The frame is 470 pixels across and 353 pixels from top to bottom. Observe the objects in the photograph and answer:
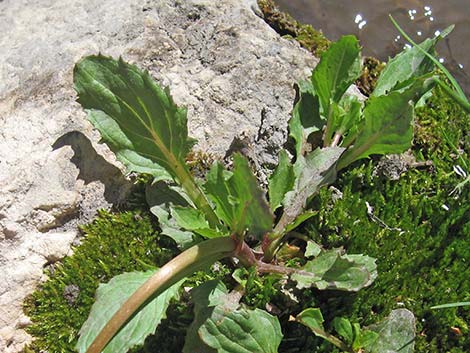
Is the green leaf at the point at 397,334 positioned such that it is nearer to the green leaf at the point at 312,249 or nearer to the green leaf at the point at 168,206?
the green leaf at the point at 312,249

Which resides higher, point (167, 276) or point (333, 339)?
point (167, 276)

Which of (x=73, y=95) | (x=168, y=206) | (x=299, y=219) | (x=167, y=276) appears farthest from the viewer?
(x=73, y=95)

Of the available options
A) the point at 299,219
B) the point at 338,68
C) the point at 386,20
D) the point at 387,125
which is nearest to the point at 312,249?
the point at 299,219

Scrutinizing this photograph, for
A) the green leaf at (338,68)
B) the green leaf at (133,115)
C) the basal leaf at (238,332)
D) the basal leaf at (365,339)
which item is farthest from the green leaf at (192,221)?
the green leaf at (338,68)

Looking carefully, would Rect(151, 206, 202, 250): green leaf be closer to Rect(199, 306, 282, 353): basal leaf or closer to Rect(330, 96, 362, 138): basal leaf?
Rect(199, 306, 282, 353): basal leaf

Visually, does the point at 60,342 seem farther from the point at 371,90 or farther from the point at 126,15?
the point at 371,90

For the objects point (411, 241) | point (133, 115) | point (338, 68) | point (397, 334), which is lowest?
point (397, 334)

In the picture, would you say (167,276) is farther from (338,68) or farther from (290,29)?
→ (290,29)

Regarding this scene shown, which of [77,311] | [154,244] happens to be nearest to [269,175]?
[154,244]
